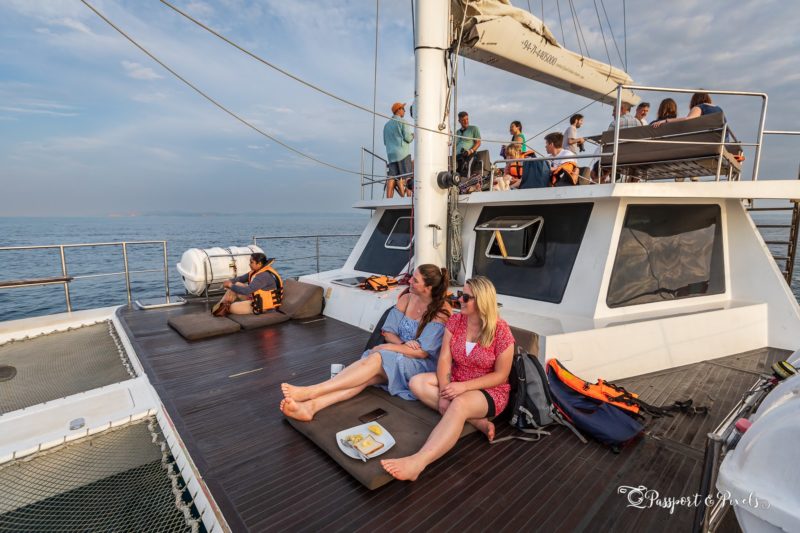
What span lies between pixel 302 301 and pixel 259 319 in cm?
69

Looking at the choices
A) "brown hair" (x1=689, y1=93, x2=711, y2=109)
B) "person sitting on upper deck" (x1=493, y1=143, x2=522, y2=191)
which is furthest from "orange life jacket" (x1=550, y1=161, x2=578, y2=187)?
"brown hair" (x1=689, y1=93, x2=711, y2=109)

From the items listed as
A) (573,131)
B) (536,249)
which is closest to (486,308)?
(536,249)

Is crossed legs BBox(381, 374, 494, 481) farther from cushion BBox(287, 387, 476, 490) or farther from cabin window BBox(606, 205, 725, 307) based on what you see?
cabin window BBox(606, 205, 725, 307)

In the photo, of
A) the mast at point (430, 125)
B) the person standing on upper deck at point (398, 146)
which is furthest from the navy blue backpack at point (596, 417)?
the person standing on upper deck at point (398, 146)

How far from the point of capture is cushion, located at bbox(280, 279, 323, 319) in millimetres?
6289

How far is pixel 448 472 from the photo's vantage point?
8.50 feet

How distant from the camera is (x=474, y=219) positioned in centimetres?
605

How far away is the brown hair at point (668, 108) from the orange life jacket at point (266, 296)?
5799 mm

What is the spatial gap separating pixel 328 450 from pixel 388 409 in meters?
0.62

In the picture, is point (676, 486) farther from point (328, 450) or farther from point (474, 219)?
point (474, 219)

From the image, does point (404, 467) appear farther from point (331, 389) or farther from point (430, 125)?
point (430, 125)

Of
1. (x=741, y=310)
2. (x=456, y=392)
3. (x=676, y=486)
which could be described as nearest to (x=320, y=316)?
(x=456, y=392)

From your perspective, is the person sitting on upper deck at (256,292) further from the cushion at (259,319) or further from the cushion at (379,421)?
the cushion at (379,421)

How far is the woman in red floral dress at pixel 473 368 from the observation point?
2857 millimetres
